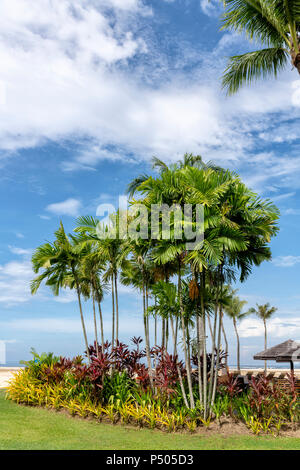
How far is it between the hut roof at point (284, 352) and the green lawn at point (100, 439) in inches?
309

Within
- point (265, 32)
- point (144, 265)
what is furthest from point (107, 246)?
point (265, 32)

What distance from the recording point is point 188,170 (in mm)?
10273

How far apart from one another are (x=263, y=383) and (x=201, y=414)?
1843mm

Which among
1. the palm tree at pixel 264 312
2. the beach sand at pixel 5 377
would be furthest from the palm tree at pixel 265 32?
the palm tree at pixel 264 312

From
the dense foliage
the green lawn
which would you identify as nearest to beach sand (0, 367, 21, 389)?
the dense foliage

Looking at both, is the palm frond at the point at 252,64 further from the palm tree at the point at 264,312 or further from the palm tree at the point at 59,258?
the palm tree at the point at 264,312

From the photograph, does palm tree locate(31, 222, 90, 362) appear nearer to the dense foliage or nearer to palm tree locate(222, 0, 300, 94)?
the dense foliage

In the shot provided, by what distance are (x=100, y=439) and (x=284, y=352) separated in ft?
35.5

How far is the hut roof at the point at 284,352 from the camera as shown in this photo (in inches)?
651

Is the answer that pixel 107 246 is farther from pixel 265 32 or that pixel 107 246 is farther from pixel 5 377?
pixel 5 377

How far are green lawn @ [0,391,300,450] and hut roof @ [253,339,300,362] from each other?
7.85m

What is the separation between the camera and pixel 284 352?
56.0 feet
